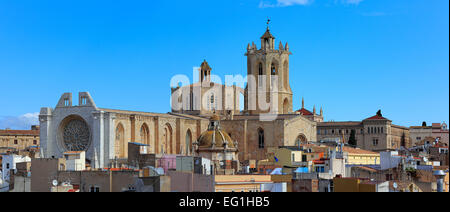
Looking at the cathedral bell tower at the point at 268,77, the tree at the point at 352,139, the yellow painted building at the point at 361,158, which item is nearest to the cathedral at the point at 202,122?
the cathedral bell tower at the point at 268,77

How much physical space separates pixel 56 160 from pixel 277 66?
46.6 metres

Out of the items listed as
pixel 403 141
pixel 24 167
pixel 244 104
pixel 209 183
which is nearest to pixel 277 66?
pixel 244 104

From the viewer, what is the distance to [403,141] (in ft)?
349

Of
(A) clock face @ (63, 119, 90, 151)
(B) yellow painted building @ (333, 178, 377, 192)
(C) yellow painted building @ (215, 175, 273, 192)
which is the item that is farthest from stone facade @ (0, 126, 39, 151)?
(B) yellow painted building @ (333, 178, 377, 192)

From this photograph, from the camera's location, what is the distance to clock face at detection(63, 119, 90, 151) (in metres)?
64.7

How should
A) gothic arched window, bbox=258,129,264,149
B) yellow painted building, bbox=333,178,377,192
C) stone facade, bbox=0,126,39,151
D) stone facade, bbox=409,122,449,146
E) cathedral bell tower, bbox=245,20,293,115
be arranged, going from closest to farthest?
yellow painted building, bbox=333,178,377,192 → gothic arched window, bbox=258,129,264,149 → cathedral bell tower, bbox=245,20,293,115 → stone facade, bbox=409,122,449,146 → stone facade, bbox=0,126,39,151

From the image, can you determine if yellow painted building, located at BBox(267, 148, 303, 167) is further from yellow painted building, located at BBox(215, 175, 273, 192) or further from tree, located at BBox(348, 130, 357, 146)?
tree, located at BBox(348, 130, 357, 146)

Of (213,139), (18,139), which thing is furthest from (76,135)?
(18,139)

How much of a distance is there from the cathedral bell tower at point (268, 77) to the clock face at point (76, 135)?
20.6 metres

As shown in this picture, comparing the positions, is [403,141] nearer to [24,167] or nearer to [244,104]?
[244,104]

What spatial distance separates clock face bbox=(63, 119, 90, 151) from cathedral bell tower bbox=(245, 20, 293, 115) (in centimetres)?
2056

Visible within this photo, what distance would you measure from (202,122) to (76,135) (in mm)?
13027

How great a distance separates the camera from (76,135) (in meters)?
65.6

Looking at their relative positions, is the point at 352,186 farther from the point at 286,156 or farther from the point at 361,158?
the point at 361,158
